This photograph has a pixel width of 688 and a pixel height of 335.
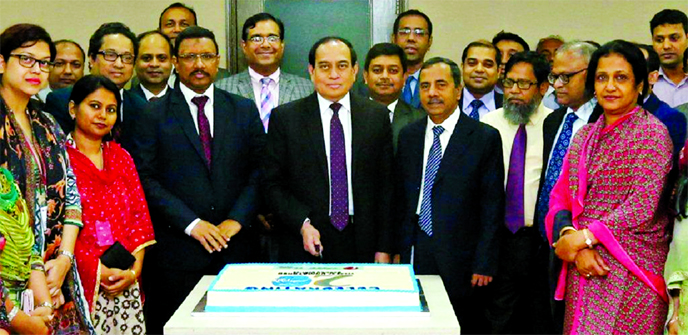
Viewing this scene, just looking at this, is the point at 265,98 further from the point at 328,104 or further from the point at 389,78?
the point at 328,104

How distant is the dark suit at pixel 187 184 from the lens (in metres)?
3.81

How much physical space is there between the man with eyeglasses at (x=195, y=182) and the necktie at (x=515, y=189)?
1.23 metres

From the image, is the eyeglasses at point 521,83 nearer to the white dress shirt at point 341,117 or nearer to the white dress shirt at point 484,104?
the white dress shirt at point 484,104

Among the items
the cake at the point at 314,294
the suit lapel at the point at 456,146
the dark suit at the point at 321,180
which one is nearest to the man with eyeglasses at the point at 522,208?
the suit lapel at the point at 456,146

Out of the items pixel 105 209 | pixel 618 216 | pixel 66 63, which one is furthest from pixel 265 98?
pixel 618 216

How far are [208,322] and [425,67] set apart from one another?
82.2 inches

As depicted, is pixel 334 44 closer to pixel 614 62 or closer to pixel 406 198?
pixel 406 198

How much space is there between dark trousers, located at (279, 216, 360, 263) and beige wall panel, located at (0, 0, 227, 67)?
3090 millimetres

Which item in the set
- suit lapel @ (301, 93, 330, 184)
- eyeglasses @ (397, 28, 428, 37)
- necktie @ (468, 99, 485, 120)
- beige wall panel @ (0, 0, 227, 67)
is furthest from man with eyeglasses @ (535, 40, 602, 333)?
beige wall panel @ (0, 0, 227, 67)

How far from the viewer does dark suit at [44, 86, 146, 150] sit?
12.0ft

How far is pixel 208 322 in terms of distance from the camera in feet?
7.13

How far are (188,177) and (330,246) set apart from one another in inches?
29.5

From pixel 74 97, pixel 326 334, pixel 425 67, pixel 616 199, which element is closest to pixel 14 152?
pixel 74 97

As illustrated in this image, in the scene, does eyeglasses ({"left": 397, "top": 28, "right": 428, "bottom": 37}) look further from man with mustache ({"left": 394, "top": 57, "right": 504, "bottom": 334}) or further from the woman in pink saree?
the woman in pink saree
